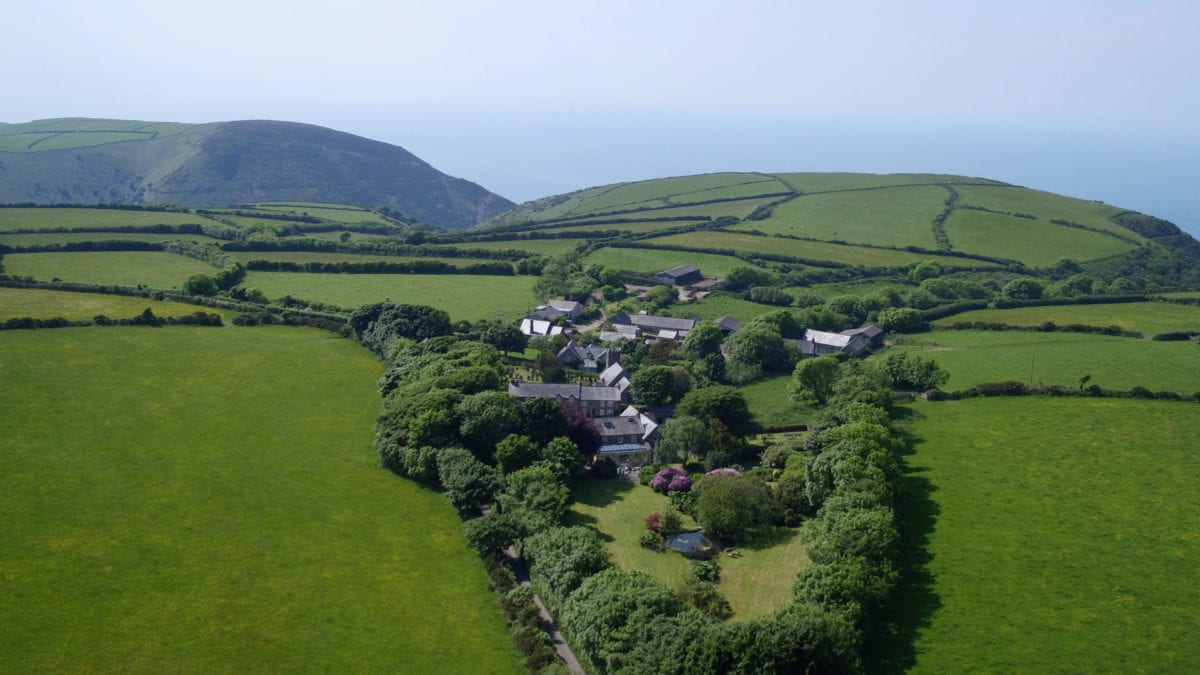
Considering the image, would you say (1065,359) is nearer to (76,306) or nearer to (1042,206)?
(76,306)

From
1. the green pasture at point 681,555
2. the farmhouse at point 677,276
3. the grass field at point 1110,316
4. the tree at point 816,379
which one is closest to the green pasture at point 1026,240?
the grass field at point 1110,316

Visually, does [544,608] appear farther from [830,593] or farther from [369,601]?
[830,593]

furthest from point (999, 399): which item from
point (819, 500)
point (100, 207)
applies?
point (100, 207)

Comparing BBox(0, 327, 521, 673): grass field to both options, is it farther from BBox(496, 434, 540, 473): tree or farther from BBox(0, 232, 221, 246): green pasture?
BBox(0, 232, 221, 246): green pasture

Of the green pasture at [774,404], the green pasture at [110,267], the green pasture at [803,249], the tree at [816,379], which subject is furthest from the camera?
the green pasture at [803,249]

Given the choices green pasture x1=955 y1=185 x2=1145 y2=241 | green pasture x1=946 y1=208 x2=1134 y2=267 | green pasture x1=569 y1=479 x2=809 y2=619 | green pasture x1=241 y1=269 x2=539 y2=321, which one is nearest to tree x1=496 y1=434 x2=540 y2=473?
green pasture x1=569 y1=479 x2=809 y2=619

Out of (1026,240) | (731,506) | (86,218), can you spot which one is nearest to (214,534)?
(731,506)

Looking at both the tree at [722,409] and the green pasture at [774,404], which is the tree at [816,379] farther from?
the tree at [722,409]
